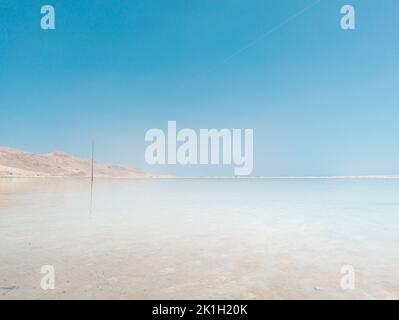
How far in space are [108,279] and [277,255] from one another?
264 cm

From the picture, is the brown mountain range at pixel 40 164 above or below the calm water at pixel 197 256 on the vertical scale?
above

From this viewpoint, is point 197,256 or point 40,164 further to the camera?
point 40,164

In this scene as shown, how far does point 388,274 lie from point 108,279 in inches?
141

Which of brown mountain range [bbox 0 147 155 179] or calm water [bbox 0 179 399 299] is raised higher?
brown mountain range [bbox 0 147 155 179]

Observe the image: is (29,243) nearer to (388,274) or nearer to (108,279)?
(108,279)

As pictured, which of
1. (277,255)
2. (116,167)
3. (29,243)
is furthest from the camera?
(116,167)

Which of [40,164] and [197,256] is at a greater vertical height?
[40,164]

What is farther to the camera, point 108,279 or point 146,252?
point 146,252

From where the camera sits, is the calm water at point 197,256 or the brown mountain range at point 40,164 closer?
the calm water at point 197,256

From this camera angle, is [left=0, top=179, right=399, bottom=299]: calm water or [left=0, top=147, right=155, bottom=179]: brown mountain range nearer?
[left=0, top=179, right=399, bottom=299]: calm water

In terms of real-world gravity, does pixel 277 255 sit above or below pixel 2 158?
below

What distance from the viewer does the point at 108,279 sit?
3727 millimetres
